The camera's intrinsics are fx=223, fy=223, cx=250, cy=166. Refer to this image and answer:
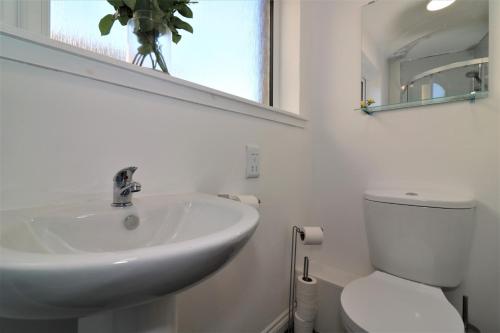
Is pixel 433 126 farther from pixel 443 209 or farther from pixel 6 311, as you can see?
pixel 6 311

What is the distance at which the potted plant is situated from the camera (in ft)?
Result: 2.02

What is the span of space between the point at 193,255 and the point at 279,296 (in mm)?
969

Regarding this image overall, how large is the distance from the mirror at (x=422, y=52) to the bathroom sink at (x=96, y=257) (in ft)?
3.37

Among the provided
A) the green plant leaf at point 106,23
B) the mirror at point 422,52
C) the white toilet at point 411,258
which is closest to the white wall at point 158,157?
the green plant leaf at point 106,23

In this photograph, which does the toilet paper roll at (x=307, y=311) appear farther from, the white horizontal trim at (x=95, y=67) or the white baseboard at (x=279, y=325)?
the white horizontal trim at (x=95, y=67)

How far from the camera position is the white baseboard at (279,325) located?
39.5 inches

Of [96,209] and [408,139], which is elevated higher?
[408,139]

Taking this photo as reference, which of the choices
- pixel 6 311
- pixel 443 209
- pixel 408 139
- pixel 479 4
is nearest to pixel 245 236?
pixel 6 311

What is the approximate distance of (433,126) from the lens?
978 mm

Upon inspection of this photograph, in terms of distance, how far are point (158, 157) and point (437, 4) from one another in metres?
1.34

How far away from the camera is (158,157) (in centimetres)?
63

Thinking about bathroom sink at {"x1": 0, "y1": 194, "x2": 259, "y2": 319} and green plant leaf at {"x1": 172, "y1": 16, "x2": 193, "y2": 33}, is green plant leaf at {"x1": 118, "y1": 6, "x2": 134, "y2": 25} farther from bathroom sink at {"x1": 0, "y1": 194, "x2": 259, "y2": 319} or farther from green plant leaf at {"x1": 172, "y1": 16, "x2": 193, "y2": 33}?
bathroom sink at {"x1": 0, "y1": 194, "x2": 259, "y2": 319}

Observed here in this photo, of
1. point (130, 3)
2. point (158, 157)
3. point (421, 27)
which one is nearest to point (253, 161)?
point (158, 157)

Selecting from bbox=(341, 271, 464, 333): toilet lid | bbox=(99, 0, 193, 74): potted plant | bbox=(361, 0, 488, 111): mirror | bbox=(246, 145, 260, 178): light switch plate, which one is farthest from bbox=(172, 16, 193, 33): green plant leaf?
bbox=(341, 271, 464, 333): toilet lid
